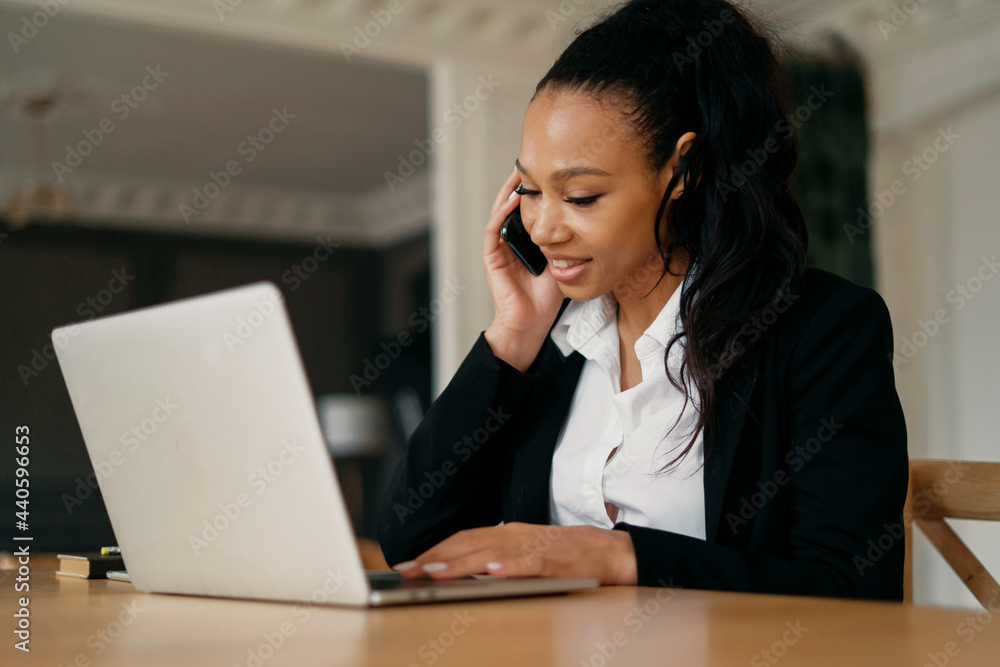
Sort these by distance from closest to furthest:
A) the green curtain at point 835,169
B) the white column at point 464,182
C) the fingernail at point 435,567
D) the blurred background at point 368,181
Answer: the fingernail at point 435,567
the blurred background at point 368,181
the green curtain at point 835,169
the white column at point 464,182

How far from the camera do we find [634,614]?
648 mm

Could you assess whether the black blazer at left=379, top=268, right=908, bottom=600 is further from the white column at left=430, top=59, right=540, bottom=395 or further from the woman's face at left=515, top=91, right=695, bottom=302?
the white column at left=430, top=59, right=540, bottom=395

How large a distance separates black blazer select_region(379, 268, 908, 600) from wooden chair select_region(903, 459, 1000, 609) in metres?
0.18

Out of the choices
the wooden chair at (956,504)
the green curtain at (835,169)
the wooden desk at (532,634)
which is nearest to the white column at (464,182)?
the green curtain at (835,169)

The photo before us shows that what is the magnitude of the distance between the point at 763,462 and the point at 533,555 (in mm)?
403

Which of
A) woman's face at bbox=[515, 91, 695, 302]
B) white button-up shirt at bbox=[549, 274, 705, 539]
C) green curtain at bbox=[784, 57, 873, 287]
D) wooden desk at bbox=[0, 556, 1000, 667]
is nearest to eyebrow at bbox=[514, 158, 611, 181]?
woman's face at bbox=[515, 91, 695, 302]

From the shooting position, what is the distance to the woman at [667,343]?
109 cm

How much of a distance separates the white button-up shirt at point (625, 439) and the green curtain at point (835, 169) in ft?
7.77

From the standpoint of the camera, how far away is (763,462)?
1.11m

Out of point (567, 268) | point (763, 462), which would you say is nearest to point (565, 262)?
point (567, 268)

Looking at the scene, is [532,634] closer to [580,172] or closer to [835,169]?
[580,172]

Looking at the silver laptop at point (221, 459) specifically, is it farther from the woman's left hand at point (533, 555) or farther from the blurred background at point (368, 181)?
the blurred background at point (368, 181)

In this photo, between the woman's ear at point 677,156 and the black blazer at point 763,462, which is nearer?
the black blazer at point 763,462

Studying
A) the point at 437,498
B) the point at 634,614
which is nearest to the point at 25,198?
the point at 437,498
